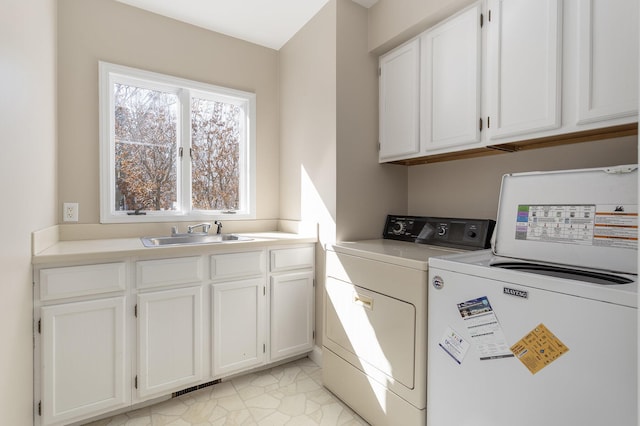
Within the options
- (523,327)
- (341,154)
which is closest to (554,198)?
(523,327)

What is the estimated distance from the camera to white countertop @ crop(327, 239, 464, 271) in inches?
59.9

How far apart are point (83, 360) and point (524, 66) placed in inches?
101

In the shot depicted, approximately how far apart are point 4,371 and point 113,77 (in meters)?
1.91

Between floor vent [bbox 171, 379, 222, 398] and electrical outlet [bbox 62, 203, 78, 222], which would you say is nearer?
floor vent [bbox 171, 379, 222, 398]

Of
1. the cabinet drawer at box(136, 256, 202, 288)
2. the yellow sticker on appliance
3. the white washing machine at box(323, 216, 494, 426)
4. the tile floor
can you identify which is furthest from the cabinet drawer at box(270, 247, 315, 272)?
the yellow sticker on appliance

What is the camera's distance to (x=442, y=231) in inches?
77.0

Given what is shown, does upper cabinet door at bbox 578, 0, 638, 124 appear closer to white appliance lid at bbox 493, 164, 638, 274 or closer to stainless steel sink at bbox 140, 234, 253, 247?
white appliance lid at bbox 493, 164, 638, 274

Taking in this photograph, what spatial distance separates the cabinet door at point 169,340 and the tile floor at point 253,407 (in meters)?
0.14

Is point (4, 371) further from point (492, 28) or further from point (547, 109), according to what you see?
point (492, 28)

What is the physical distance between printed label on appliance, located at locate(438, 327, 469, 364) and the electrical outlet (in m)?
2.31

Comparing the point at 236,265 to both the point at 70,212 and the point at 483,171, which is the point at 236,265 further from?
the point at 483,171

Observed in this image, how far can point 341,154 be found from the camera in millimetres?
2156

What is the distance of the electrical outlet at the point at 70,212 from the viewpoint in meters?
2.05

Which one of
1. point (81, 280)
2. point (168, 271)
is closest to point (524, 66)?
point (168, 271)
